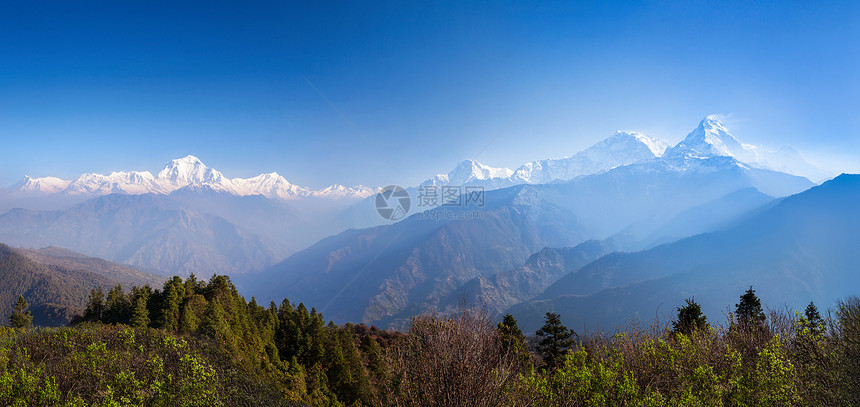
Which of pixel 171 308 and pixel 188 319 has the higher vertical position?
pixel 171 308

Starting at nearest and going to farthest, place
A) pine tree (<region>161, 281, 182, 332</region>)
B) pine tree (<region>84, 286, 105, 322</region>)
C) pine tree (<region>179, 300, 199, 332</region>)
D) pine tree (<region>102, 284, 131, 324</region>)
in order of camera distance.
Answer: pine tree (<region>179, 300, 199, 332</region>) < pine tree (<region>161, 281, 182, 332</region>) < pine tree (<region>102, 284, 131, 324</region>) < pine tree (<region>84, 286, 105, 322</region>)

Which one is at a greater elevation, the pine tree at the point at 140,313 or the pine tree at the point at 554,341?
the pine tree at the point at 140,313

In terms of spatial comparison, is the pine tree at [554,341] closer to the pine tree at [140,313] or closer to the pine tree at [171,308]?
the pine tree at [171,308]

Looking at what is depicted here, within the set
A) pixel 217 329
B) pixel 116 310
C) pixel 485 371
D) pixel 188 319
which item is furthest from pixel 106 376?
pixel 116 310

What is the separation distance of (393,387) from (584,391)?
6.94 meters

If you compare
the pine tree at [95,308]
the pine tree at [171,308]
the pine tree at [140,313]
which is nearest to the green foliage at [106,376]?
the pine tree at [171,308]

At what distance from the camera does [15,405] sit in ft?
39.4

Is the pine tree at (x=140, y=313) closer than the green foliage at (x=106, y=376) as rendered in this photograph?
No

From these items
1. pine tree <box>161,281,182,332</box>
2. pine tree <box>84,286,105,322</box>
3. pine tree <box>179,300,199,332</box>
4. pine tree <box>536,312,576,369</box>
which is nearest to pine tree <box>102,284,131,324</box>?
pine tree <box>84,286,105,322</box>

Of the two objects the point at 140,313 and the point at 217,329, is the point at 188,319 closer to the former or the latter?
the point at 140,313

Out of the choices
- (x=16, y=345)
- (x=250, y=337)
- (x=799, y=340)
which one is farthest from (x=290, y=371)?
(x=799, y=340)

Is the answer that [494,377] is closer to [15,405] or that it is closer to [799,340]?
[799,340]

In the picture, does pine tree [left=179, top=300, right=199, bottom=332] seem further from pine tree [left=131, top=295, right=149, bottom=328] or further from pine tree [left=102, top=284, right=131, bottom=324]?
pine tree [left=102, top=284, right=131, bottom=324]

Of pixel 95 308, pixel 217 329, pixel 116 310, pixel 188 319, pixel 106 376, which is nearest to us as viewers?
pixel 106 376
